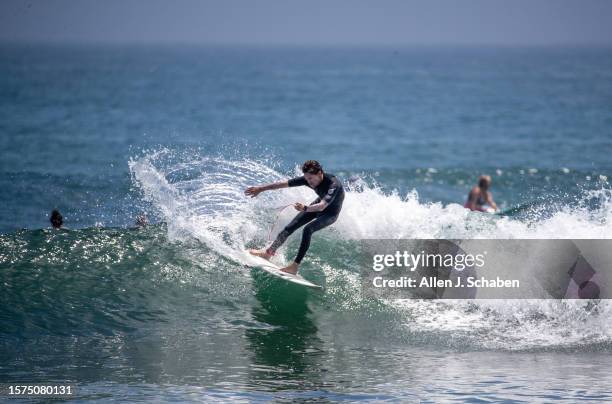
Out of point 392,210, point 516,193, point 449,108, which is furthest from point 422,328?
point 449,108

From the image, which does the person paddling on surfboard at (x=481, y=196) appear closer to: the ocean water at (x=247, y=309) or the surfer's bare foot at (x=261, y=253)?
the ocean water at (x=247, y=309)

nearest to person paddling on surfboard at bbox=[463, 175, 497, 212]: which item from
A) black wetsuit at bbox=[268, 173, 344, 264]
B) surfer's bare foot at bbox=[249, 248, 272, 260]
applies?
black wetsuit at bbox=[268, 173, 344, 264]

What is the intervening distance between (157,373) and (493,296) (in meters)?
5.02

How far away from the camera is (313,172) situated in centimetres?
1250

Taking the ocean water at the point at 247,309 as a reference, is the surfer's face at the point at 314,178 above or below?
above

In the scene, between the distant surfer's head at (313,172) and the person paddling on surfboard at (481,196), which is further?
the person paddling on surfboard at (481,196)

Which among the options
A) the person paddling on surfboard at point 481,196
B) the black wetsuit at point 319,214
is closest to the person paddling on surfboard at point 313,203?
the black wetsuit at point 319,214

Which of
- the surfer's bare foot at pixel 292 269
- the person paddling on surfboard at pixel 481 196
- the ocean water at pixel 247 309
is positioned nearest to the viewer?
the ocean water at pixel 247 309

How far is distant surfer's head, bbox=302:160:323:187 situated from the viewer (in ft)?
40.9

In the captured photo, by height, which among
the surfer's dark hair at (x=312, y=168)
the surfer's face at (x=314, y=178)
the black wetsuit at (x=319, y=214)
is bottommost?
the black wetsuit at (x=319, y=214)

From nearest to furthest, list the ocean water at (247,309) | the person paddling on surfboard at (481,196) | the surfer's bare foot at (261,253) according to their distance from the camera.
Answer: the ocean water at (247,309), the surfer's bare foot at (261,253), the person paddling on surfboard at (481,196)

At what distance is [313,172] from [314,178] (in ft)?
0.37

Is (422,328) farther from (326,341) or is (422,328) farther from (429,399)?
(429,399)

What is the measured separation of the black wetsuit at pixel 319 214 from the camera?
496 inches
